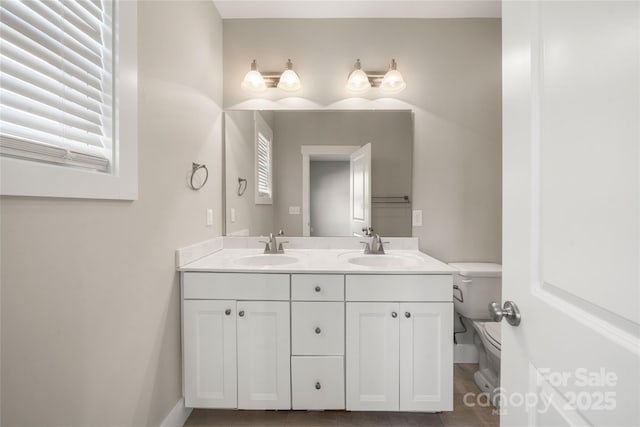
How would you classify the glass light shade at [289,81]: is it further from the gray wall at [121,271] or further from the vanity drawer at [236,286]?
the vanity drawer at [236,286]

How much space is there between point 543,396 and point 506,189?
0.45 meters

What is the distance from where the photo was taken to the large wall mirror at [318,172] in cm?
204

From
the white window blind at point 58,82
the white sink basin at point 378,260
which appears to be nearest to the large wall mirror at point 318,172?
the white sink basin at point 378,260

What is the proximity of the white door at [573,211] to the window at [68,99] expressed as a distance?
1.19 metres

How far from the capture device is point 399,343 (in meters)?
1.44

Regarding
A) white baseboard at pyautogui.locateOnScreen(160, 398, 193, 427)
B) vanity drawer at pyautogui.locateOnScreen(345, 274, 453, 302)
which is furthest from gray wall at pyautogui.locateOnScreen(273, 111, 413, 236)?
white baseboard at pyautogui.locateOnScreen(160, 398, 193, 427)

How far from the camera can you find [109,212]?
100 cm

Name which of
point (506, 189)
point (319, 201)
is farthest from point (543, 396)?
point (319, 201)

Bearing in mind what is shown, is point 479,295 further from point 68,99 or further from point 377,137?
point 68,99

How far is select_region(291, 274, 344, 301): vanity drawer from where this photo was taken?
4.76 ft

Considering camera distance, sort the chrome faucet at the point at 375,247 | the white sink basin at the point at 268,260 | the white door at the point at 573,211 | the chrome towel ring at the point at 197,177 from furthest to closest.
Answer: the chrome faucet at the point at 375,247, the white sink basin at the point at 268,260, the chrome towel ring at the point at 197,177, the white door at the point at 573,211

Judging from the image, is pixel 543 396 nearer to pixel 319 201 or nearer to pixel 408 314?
pixel 408 314

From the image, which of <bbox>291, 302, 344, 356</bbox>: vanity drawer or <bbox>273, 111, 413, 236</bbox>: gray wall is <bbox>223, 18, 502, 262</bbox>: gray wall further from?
<bbox>291, 302, 344, 356</bbox>: vanity drawer

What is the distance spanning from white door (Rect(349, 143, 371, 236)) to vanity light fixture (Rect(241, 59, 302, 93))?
647 millimetres
